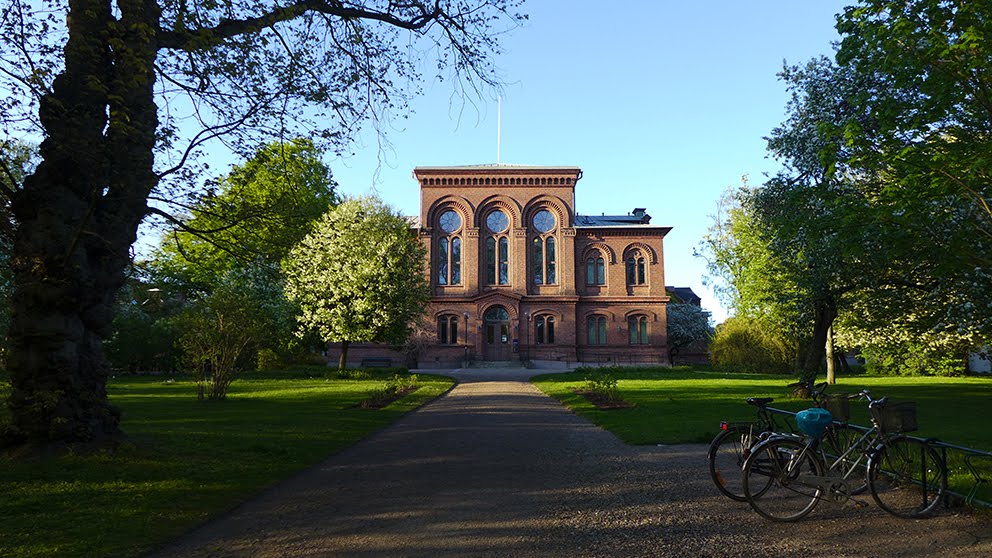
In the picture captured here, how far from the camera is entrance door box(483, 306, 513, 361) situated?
47.9 m

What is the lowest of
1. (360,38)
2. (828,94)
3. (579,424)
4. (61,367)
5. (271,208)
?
(579,424)

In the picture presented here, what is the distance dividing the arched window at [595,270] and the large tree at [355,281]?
18.9m

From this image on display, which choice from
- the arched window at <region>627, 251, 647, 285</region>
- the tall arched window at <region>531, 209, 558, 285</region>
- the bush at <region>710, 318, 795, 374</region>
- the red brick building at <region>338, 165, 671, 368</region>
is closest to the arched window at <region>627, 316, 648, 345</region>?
the red brick building at <region>338, 165, 671, 368</region>

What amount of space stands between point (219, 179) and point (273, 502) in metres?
4.44

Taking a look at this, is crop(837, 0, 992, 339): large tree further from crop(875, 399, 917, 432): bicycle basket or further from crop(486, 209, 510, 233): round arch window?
crop(486, 209, 510, 233): round arch window

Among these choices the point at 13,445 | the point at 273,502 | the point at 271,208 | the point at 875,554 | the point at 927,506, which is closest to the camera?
the point at 875,554

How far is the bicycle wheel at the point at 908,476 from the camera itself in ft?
20.0

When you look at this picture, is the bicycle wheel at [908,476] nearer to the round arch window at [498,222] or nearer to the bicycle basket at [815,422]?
the bicycle basket at [815,422]

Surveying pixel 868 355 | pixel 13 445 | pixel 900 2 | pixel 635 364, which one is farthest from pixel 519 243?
pixel 13 445

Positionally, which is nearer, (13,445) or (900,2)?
(13,445)

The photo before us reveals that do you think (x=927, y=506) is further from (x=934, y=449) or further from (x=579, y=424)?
(x=579, y=424)

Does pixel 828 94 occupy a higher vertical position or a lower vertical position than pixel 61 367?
higher

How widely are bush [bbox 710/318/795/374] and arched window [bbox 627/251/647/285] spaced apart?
9109mm

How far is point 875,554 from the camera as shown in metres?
4.96
